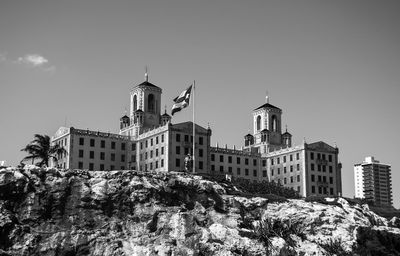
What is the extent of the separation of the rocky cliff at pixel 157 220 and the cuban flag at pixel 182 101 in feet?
44.5

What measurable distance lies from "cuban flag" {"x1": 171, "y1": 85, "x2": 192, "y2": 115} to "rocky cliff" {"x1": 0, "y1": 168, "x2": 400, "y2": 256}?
44.5ft

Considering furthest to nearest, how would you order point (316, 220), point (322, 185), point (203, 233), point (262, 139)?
point (262, 139) < point (322, 185) < point (316, 220) < point (203, 233)

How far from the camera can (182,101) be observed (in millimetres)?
104000

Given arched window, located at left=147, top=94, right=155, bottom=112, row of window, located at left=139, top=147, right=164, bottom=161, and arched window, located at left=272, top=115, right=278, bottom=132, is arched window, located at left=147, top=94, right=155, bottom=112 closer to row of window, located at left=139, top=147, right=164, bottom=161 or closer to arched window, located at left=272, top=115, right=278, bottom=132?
row of window, located at left=139, top=147, right=164, bottom=161

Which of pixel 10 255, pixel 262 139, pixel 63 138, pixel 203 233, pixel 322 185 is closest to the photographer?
pixel 10 255

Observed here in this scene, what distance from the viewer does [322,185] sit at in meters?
140

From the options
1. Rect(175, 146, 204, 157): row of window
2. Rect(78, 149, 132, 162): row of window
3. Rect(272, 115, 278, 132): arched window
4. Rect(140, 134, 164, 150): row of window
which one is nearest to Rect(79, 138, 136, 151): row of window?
Rect(78, 149, 132, 162): row of window

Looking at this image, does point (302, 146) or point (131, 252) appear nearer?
point (131, 252)

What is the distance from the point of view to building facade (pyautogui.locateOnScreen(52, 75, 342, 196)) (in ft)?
414

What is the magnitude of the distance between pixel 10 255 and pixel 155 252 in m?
17.7

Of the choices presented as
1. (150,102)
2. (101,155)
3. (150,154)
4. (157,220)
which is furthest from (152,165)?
(157,220)

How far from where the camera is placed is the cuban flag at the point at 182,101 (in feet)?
340

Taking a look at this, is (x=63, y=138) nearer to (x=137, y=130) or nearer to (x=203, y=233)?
(x=137, y=130)

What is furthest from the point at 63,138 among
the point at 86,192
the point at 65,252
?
the point at 65,252
